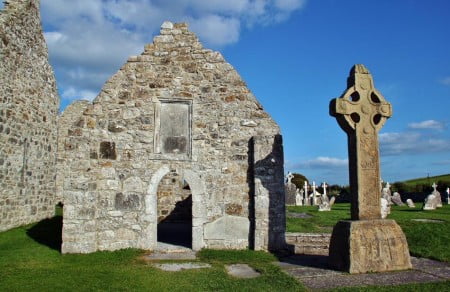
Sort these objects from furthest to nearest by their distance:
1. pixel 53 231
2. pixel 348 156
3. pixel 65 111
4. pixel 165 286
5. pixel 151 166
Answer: pixel 65 111 → pixel 53 231 → pixel 151 166 → pixel 348 156 → pixel 165 286

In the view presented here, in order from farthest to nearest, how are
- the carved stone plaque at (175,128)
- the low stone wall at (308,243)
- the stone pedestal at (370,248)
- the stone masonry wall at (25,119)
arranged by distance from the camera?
the stone masonry wall at (25,119), the carved stone plaque at (175,128), the low stone wall at (308,243), the stone pedestal at (370,248)

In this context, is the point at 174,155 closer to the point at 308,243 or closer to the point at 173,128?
the point at 173,128

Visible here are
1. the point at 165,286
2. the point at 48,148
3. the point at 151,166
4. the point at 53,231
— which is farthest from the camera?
the point at 48,148

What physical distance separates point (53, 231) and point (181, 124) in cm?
527

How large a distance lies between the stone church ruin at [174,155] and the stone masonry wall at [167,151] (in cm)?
2

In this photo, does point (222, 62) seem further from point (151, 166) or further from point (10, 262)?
point (10, 262)

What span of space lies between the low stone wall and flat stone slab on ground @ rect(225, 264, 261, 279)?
6.29 feet

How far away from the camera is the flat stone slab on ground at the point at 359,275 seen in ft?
19.6

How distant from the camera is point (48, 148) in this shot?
1504 cm

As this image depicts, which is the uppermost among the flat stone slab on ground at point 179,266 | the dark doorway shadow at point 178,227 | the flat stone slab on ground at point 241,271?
the dark doorway shadow at point 178,227

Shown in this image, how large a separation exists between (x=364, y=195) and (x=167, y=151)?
449 cm

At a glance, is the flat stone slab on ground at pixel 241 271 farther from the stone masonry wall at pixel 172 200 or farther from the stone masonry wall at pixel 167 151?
the stone masonry wall at pixel 172 200

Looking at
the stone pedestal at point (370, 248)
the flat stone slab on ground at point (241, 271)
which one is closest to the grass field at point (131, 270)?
the flat stone slab on ground at point (241, 271)

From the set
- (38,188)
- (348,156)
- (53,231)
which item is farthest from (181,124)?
(38,188)
